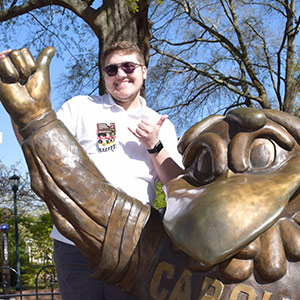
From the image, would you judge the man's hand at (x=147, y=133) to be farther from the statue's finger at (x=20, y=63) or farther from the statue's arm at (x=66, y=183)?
the statue's finger at (x=20, y=63)

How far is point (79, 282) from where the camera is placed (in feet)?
5.85

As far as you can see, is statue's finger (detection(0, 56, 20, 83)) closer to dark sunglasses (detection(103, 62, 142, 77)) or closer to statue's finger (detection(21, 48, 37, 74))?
statue's finger (detection(21, 48, 37, 74))

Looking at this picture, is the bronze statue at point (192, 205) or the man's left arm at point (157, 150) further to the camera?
the man's left arm at point (157, 150)

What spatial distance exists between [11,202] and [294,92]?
11887mm

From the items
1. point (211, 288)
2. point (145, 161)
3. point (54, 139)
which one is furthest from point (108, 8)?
point (211, 288)

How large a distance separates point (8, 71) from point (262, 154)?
833mm

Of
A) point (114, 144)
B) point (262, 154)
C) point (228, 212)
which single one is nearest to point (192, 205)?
point (228, 212)

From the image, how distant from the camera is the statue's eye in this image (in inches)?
49.4

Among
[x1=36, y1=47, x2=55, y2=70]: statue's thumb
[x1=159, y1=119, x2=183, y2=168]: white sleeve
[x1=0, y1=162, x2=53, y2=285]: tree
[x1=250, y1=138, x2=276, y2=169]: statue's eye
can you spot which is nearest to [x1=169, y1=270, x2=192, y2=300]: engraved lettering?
[x1=250, y1=138, x2=276, y2=169]: statue's eye

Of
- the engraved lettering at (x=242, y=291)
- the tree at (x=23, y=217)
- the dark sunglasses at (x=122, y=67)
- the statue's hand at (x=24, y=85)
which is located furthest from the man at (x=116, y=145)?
the tree at (x=23, y=217)

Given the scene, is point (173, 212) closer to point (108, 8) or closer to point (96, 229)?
point (96, 229)

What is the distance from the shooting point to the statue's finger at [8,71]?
129 centimetres

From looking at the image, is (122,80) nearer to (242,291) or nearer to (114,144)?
(114,144)

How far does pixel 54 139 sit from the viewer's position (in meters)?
1.37
